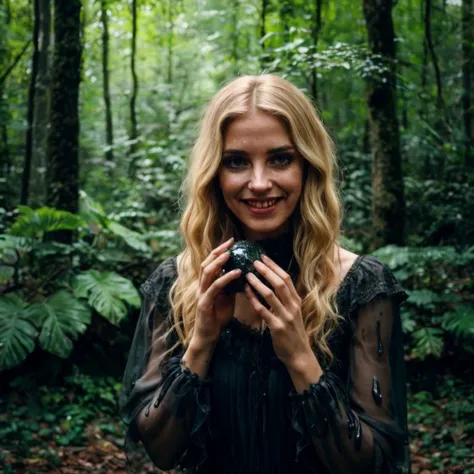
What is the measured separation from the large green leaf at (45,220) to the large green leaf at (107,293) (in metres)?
0.57

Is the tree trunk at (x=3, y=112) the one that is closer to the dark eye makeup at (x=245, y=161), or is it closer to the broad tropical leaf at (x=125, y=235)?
the broad tropical leaf at (x=125, y=235)

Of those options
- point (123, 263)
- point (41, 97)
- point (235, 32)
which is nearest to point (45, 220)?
point (123, 263)

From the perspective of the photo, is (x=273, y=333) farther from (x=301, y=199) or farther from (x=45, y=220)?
(x=45, y=220)

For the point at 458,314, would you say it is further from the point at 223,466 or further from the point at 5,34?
the point at 5,34

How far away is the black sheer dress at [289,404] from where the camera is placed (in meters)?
1.94

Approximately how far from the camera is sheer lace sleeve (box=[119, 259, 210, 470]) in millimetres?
2084

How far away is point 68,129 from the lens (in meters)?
6.71

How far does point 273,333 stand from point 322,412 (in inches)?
11.3

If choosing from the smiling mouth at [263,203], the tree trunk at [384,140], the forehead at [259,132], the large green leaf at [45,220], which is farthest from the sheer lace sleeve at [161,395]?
the tree trunk at [384,140]

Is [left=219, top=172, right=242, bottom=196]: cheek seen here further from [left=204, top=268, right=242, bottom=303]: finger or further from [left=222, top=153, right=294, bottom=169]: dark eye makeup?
[left=204, top=268, right=242, bottom=303]: finger

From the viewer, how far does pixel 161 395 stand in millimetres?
2131

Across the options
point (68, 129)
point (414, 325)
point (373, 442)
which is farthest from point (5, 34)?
point (373, 442)

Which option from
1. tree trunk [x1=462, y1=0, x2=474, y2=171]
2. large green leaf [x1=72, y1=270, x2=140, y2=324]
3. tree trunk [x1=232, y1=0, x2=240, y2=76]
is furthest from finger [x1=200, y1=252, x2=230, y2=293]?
tree trunk [x1=232, y1=0, x2=240, y2=76]

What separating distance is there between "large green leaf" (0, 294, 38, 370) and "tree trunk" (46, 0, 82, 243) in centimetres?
122
